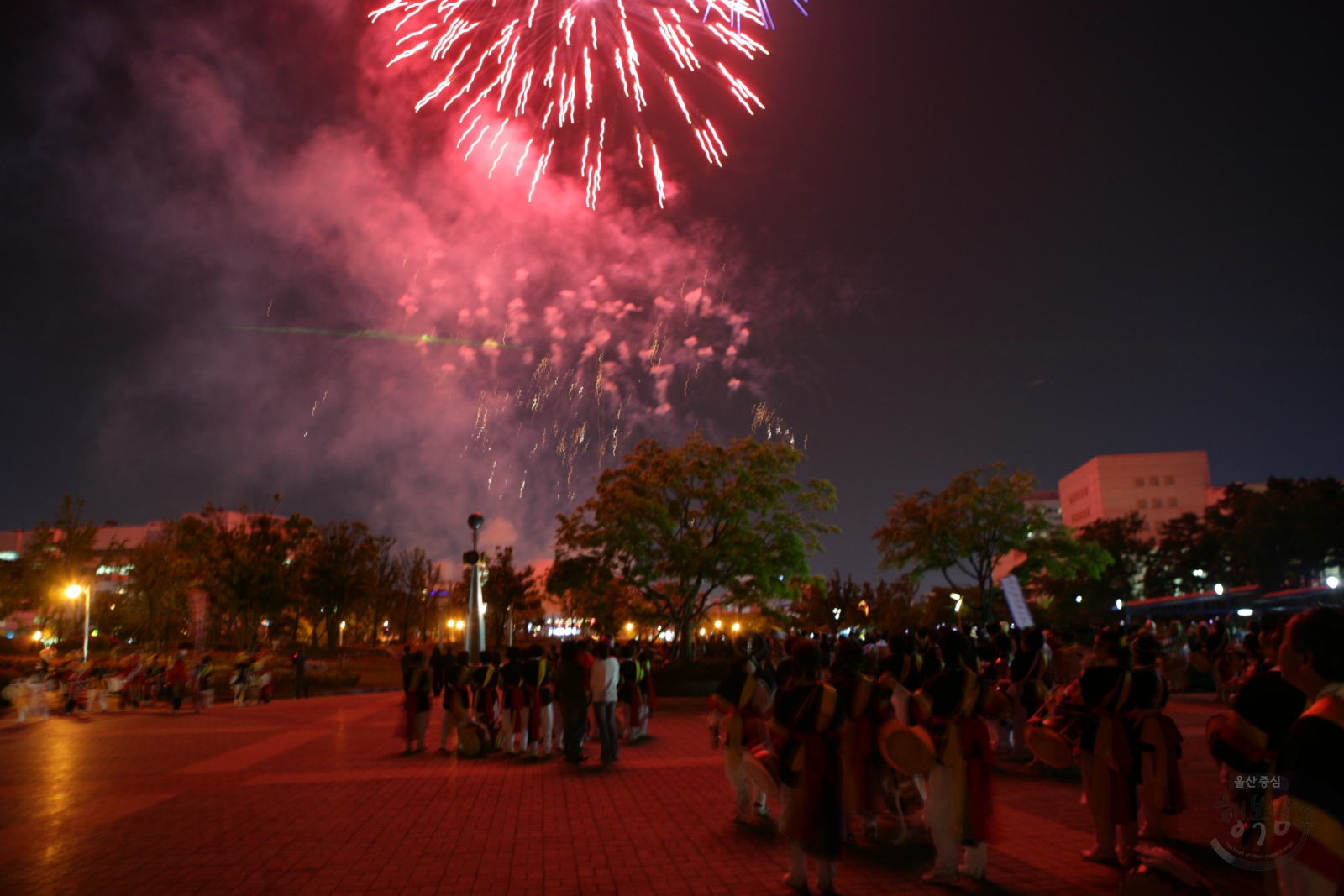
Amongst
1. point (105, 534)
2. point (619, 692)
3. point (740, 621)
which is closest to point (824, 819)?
point (619, 692)

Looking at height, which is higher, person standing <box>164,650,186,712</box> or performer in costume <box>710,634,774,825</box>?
performer in costume <box>710,634,774,825</box>

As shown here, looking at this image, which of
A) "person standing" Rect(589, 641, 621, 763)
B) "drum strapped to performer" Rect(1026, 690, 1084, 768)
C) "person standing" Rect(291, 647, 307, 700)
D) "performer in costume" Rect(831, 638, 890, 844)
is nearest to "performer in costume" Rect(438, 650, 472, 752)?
"person standing" Rect(589, 641, 621, 763)

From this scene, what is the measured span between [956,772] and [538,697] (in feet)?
23.7

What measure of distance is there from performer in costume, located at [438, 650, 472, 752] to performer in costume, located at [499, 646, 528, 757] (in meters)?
0.57

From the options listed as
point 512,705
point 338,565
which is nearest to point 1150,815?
point 512,705

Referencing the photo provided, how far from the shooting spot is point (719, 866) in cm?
612

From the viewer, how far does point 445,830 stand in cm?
734

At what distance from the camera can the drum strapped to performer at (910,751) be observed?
5.50 metres

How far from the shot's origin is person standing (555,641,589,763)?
1121 centimetres

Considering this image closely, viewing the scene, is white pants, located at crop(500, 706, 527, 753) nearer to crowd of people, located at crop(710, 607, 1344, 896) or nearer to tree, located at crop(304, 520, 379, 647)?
Answer: crowd of people, located at crop(710, 607, 1344, 896)

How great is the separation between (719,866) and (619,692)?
7.05 m

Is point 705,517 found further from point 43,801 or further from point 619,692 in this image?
point 43,801

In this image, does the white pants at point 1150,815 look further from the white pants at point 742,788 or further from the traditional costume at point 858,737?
the white pants at point 742,788

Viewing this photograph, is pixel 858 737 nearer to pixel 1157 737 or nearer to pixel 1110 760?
pixel 1110 760
